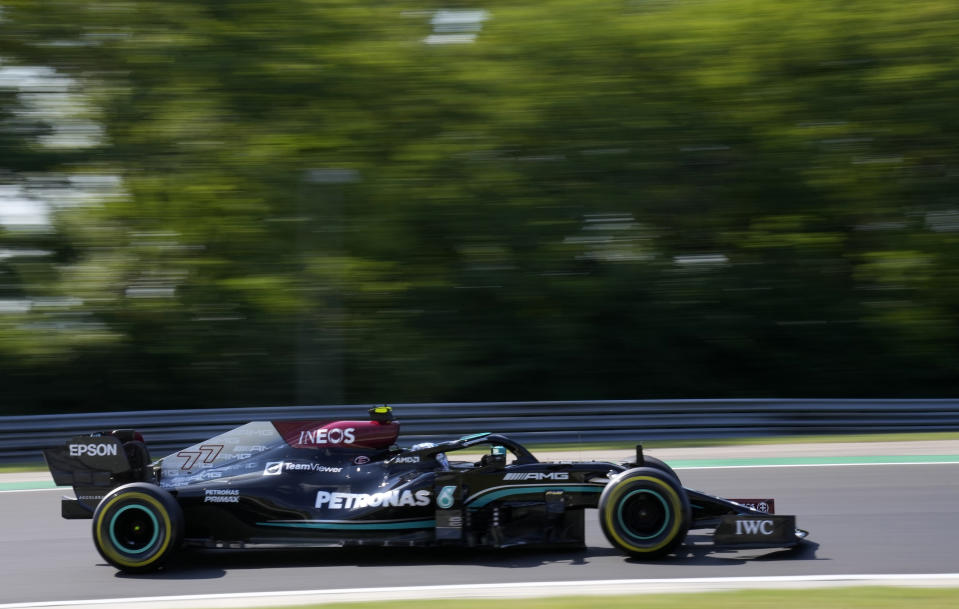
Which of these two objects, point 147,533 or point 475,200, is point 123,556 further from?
point 475,200

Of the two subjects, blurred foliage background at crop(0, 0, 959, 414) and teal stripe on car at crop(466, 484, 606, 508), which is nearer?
teal stripe on car at crop(466, 484, 606, 508)

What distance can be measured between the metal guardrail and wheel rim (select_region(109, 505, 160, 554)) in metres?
4.99

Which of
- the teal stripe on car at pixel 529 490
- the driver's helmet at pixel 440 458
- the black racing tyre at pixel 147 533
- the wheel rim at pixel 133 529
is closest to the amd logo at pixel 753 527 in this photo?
the teal stripe on car at pixel 529 490

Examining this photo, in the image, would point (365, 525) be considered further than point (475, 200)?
No

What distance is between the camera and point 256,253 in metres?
15.1

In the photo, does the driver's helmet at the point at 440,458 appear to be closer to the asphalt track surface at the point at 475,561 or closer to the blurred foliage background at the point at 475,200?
the asphalt track surface at the point at 475,561

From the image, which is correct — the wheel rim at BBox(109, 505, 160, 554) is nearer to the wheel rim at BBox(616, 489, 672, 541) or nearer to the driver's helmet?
the driver's helmet

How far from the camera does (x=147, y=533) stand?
21.9 ft

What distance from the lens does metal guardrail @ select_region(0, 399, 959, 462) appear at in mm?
11953

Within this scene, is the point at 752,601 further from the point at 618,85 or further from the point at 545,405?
the point at 618,85

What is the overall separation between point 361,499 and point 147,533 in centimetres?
133

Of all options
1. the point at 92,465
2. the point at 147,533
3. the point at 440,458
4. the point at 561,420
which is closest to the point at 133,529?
the point at 147,533

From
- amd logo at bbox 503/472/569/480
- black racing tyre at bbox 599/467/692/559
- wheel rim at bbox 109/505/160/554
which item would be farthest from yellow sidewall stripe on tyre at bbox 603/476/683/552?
wheel rim at bbox 109/505/160/554

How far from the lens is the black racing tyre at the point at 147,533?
21.6ft
